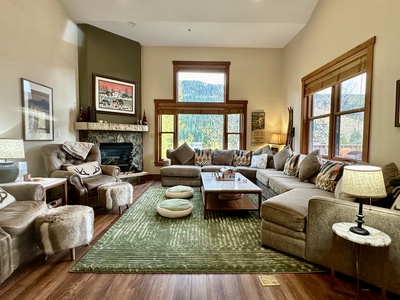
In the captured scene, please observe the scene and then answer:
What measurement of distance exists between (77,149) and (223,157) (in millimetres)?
3241

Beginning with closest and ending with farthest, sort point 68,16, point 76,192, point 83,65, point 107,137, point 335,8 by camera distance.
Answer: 1. point 76,192
2. point 335,8
3. point 68,16
4. point 83,65
5. point 107,137

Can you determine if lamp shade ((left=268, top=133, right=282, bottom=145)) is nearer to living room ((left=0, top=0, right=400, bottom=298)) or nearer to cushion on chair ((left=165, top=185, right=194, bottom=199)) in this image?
living room ((left=0, top=0, right=400, bottom=298))

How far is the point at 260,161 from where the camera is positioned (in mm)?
4941

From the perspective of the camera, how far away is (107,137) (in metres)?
4.95

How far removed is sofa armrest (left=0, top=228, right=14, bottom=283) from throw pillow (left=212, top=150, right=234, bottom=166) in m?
4.16

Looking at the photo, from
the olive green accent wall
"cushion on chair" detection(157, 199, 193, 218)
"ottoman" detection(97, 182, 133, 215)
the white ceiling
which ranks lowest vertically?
"cushion on chair" detection(157, 199, 193, 218)

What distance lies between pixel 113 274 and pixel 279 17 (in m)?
5.21

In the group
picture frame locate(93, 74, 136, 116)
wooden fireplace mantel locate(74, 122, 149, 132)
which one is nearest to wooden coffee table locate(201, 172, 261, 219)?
wooden fireplace mantel locate(74, 122, 149, 132)

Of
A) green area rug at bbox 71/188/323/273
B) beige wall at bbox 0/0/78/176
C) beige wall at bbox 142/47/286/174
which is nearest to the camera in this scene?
green area rug at bbox 71/188/323/273

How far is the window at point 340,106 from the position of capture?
9.52ft

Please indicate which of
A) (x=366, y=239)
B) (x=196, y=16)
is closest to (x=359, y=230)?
(x=366, y=239)

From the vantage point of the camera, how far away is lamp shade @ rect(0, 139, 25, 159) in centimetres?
226

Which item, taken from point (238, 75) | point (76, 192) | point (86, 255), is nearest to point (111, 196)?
point (76, 192)

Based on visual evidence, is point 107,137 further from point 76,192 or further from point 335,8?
point 335,8
